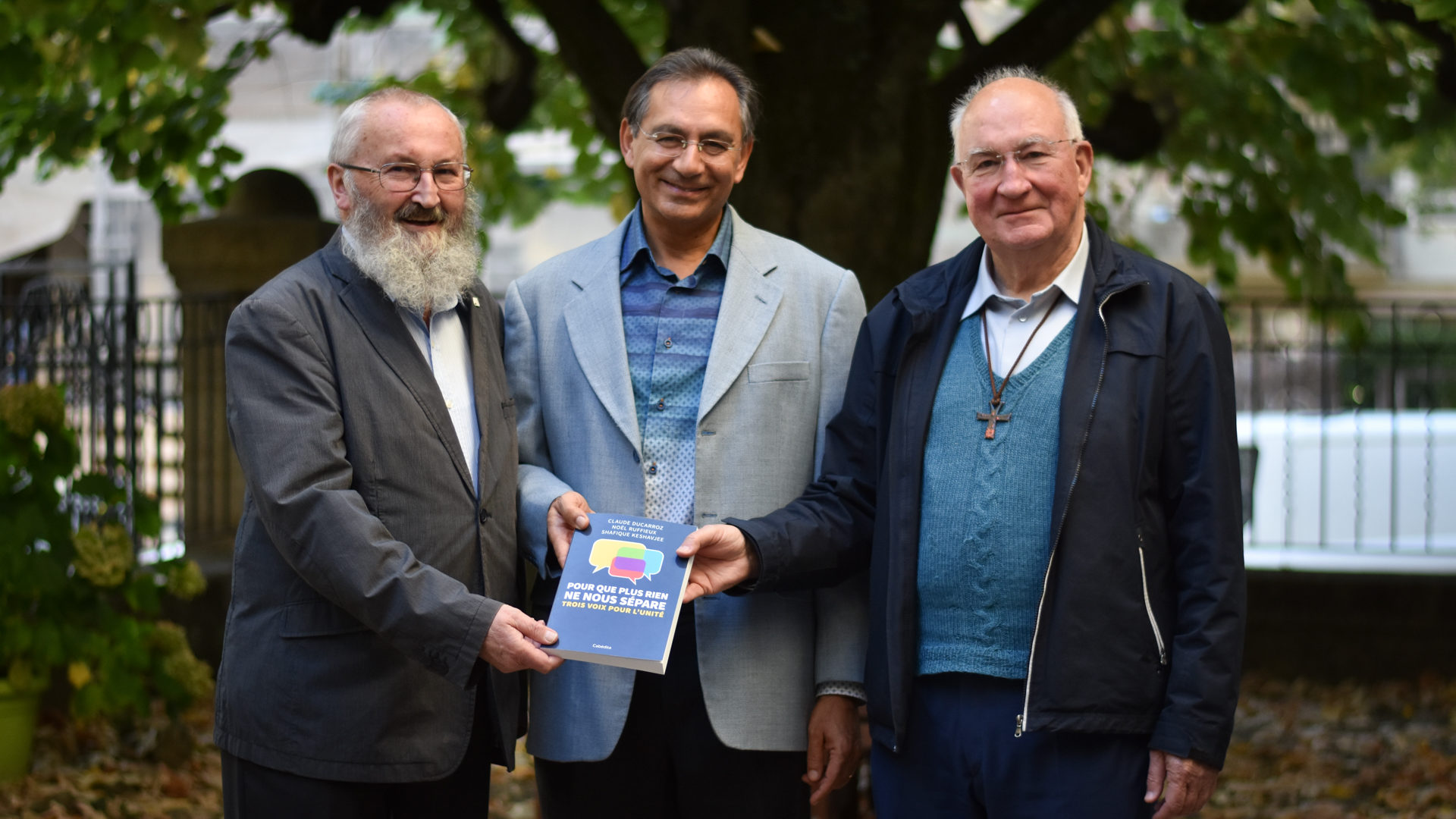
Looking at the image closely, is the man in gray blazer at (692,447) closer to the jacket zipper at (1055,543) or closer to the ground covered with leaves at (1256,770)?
the jacket zipper at (1055,543)

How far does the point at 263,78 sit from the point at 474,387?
24878mm

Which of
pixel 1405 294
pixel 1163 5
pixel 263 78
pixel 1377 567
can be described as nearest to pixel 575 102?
pixel 1163 5

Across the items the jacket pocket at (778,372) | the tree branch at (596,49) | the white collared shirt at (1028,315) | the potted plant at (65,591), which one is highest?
the tree branch at (596,49)

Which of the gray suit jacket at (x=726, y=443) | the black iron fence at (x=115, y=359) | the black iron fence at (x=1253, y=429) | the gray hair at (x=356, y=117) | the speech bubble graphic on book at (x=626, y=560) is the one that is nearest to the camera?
the speech bubble graphic on book at (x=626, y=560)

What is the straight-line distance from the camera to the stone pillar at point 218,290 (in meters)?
7.37

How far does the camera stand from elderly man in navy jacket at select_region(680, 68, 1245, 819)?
99.3 inches

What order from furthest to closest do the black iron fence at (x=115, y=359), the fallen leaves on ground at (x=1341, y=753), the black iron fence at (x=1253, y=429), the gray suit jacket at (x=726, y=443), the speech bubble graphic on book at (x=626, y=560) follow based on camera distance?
the black iron fence at (x=1253, y=429) → the black iron fence at (x=115, y=359) → the fallen leaves on ground at (x=1341, y=753) → the gray suit jacket at (x=726, y=443) → the speech bubble graphic on book at (x=626, y=560)

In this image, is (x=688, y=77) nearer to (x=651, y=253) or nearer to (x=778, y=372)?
(x=651, y=253)

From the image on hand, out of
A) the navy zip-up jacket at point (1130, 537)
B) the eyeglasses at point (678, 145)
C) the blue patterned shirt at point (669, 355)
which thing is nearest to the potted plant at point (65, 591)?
the blue patterned shirt at point (669, 355)

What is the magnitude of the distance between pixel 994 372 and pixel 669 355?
0.73 metres

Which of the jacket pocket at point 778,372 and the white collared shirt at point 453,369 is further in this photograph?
the jacket pocket at point 778,372

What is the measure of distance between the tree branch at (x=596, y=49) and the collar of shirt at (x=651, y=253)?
2.13 m

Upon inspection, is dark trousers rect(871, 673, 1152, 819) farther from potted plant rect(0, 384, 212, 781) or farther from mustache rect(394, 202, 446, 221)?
potted plant rect(0, 384, 212, 781)

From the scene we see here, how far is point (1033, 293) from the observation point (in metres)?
2.79
